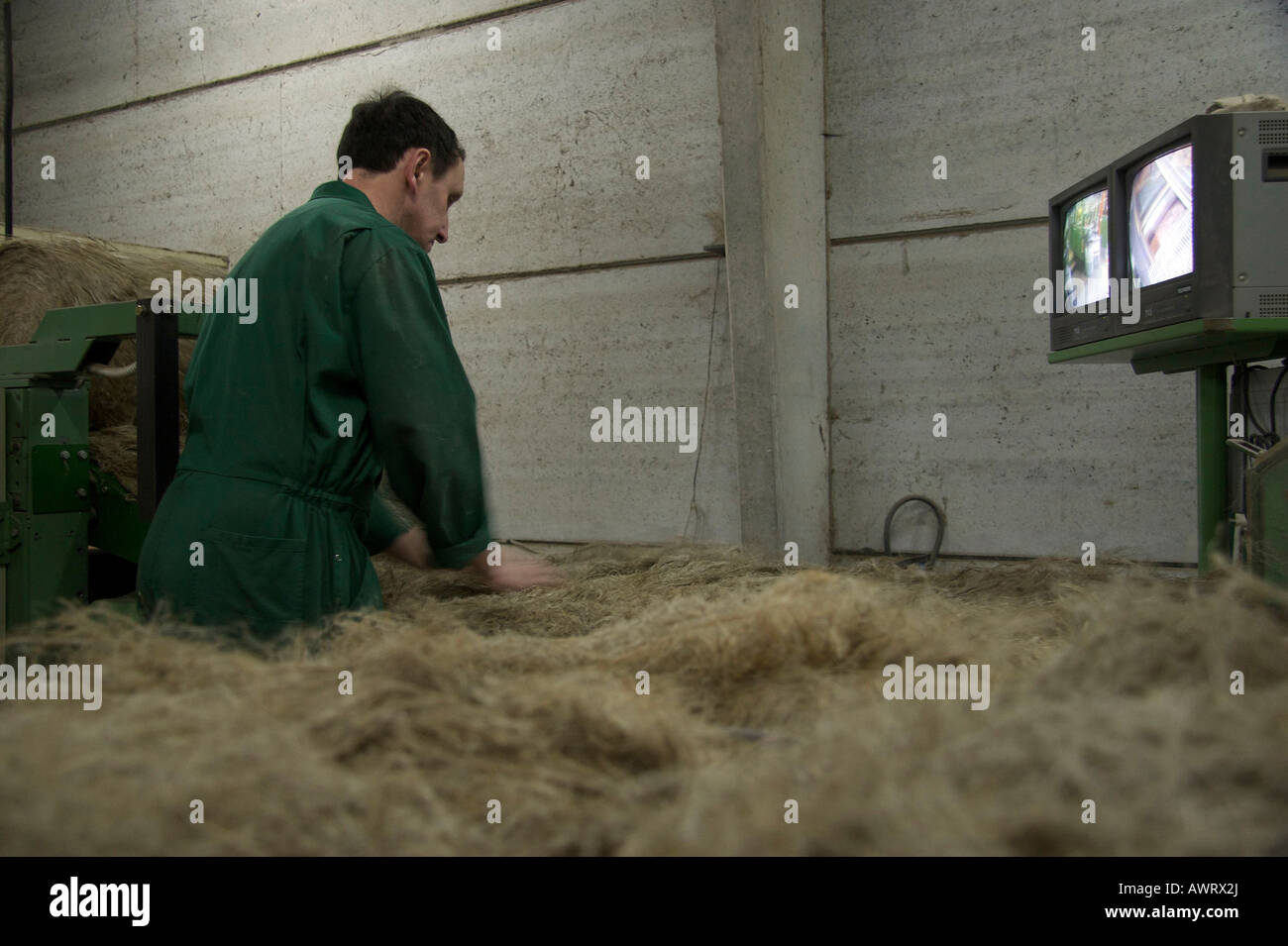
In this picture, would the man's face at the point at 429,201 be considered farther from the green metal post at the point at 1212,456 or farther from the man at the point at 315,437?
the green metal post at the point at 1212,456

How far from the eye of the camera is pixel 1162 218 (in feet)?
7.24

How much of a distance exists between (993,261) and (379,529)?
329 centimetres

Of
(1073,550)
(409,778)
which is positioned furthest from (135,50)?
(409,778)

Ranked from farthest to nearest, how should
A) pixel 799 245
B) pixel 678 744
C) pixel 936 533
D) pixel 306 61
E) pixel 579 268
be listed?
pixel 306 61
pixel 579 268
pixel 799 245
pixel 936 533
pixel 678 744

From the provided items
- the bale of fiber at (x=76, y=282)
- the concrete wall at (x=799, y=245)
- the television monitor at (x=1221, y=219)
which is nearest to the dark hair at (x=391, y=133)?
the bale of fiber at (x=76, y=282)

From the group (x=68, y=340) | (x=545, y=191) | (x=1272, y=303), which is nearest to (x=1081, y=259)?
(x=1272, y=303)

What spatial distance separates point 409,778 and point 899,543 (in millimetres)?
3985

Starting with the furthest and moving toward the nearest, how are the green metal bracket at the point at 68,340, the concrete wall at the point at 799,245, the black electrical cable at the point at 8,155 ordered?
the concrete wall at the point at 799,245
the black electrical cable at the point at 8,155
the green metal bracket at the point at 68,340

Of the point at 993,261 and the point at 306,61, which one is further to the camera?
the point at 306,61

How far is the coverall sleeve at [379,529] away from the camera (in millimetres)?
2123

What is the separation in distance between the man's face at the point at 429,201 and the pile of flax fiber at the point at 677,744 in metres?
1.27

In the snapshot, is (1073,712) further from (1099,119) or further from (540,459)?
(540,459)

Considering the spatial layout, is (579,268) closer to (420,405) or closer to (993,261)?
(993,261)

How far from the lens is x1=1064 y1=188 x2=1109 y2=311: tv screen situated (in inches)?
101
